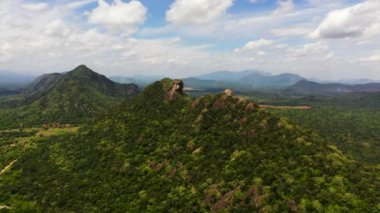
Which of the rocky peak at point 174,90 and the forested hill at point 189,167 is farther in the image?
the rocky peak at point 174,90

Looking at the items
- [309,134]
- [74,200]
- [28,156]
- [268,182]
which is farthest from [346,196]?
[28,156]

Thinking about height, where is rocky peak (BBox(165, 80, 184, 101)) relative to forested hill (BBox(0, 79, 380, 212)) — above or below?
above

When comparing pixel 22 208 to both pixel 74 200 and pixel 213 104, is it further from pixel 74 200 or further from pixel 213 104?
pixel 213 104

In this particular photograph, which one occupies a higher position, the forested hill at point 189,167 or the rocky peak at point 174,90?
the rocky peak at point 174,90

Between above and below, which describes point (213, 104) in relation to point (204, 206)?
above

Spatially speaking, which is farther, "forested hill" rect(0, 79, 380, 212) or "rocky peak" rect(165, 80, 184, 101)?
"rocky peak" rect(165, 80, 184, 101)

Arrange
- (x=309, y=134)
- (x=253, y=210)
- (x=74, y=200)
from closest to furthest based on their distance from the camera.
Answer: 1. (x=253, y=210)
2. (x=309, y=134)
3. (x=74, y=200)

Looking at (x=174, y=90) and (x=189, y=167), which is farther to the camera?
(x=174, y=90)

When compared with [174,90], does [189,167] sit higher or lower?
lower
